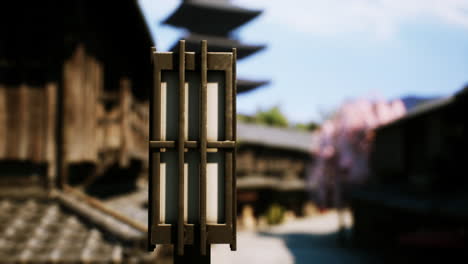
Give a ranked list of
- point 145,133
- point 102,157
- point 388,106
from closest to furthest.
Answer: point 102,157
point 145,133
point 388,106

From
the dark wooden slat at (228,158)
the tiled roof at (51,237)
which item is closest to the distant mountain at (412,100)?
the tiled roof at (51,237)

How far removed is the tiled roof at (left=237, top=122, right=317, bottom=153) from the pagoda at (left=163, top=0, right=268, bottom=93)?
350 centimetres

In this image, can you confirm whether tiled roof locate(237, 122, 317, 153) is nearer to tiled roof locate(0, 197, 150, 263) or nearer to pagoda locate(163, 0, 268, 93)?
pagoda locate(163, 0, 268, 93)

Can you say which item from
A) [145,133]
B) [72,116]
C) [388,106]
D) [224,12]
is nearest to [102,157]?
[72,116]

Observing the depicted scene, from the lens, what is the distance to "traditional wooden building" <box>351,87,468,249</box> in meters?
11.7

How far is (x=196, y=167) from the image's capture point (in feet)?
8.18

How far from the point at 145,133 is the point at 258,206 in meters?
19.3

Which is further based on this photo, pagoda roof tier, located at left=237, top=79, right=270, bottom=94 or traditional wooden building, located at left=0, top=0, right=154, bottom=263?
pagoda roof tier, located at left=237, top=79, right=270, bottom=94

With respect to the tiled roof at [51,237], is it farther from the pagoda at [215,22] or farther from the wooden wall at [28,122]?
the pagoda at [215,22]

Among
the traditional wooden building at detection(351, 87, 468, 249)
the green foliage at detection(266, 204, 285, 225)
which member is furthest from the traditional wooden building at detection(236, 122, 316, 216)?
the traditional wooden building at detection(351, 87, 468, 249)

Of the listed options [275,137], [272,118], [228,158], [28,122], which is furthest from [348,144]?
[272,118]

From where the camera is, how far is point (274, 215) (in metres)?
28.1

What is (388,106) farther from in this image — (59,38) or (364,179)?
(59,38)

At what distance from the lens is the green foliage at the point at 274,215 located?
28094mm
